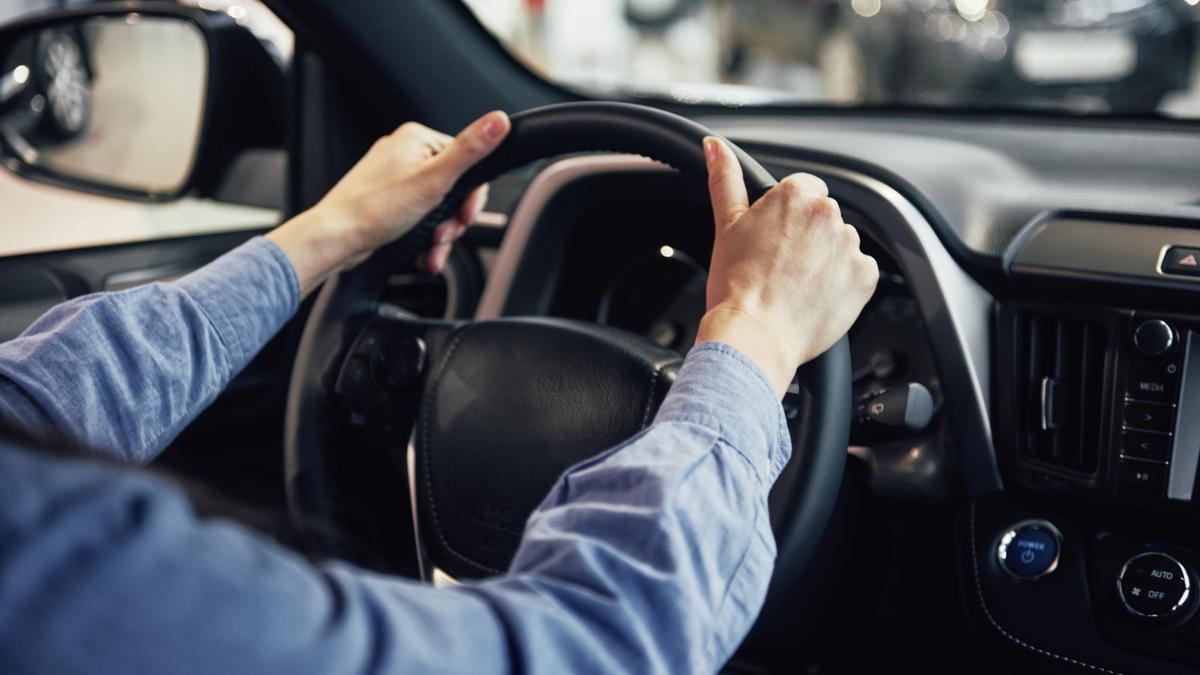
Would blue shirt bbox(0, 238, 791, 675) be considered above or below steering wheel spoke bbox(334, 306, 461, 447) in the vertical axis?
above

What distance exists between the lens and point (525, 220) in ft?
4.55

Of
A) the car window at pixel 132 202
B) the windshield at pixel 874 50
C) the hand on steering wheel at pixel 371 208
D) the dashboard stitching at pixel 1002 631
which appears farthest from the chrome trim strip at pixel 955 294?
the car window at pixel 132 202

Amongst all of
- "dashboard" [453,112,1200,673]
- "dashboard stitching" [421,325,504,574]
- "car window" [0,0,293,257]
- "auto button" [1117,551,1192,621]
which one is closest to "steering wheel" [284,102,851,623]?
"dashboard stitching" [421,325,504,574]

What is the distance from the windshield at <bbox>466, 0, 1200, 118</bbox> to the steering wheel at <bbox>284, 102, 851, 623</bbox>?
0.70 metres

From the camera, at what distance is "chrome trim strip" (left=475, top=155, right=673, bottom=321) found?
1.32m

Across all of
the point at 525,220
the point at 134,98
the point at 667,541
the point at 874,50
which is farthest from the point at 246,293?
the point at 874,50

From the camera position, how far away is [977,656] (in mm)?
1283

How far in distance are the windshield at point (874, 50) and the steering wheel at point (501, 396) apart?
0.70m

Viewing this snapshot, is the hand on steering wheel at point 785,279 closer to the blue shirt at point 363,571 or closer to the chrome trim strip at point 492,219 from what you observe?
the blue shirt at point 363,571

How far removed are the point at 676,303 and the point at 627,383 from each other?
1.40ft

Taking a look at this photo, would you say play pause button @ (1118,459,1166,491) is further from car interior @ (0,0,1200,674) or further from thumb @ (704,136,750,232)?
thumb @ (704,136,750,232)

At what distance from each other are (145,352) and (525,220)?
52 centimetres

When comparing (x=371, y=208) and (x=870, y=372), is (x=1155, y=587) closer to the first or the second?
(x=870, y=372)

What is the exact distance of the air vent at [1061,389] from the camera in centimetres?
115
